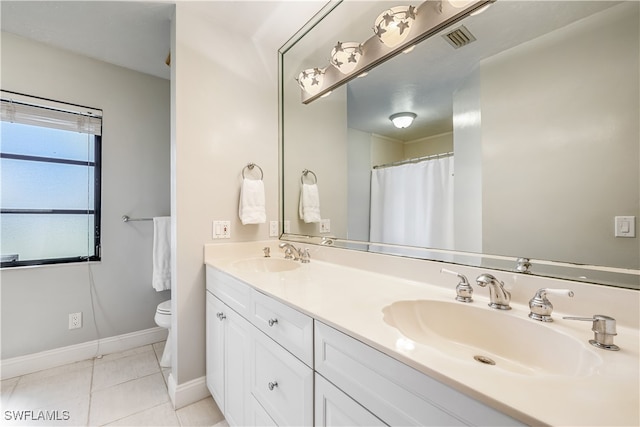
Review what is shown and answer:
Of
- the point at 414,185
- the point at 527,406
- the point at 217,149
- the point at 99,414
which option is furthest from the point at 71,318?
the point at 527,406

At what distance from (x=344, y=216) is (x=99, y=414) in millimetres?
1737

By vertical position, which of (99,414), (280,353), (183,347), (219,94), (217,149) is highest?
(219,94)

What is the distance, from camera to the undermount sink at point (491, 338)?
65 centimetres

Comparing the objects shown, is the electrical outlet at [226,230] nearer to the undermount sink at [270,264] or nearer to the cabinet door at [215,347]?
the undermount sink at [270,264]

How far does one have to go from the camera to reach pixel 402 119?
4.15ft

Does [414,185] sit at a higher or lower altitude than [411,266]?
higher

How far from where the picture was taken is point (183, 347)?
1552 millimetres

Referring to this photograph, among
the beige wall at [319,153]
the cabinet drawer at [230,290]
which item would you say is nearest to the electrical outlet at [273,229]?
the beige wall at [319,153]

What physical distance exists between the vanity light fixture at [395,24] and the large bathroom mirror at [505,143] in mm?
83

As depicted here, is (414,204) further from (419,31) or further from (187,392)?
(187,392)

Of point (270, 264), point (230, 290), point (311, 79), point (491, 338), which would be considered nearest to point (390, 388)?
point (491, 338)

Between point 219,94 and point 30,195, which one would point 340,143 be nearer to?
point 219,94

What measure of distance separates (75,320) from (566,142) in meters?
2.99

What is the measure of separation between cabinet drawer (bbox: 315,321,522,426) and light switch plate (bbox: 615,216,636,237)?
666mm
